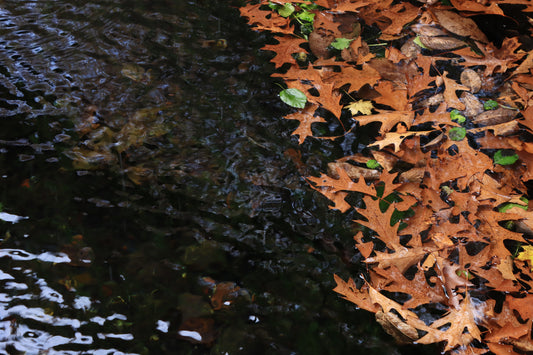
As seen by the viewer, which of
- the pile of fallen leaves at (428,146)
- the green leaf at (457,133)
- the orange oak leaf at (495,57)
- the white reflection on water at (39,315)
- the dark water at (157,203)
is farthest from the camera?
the orange oak leaf at (495,57)

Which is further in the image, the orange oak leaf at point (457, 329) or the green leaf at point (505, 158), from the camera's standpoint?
the green leaf at point (505, 158)

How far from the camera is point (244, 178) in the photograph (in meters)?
2.17

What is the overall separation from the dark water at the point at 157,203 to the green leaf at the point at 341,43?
0.50 meters

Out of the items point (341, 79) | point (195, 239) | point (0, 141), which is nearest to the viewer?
point (195, 239)

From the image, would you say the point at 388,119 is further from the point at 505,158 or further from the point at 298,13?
the point at 298,13

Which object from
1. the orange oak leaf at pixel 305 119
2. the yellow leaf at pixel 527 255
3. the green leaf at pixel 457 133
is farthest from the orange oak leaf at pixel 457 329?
the orange oak leaf at pixel 305 119

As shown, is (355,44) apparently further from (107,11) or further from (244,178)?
(107,11)

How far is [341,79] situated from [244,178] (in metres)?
0.97

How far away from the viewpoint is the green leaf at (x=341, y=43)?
9.39 ft

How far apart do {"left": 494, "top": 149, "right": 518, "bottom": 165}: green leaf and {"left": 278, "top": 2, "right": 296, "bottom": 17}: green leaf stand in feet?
5.63

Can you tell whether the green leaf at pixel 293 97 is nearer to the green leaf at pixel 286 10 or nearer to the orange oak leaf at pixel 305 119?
the orange oak leaf at pixel 305 119

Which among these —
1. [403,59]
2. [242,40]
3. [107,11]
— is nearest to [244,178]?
[242,40]

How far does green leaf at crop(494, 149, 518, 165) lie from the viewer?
2.28 m

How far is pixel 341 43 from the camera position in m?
2.88
